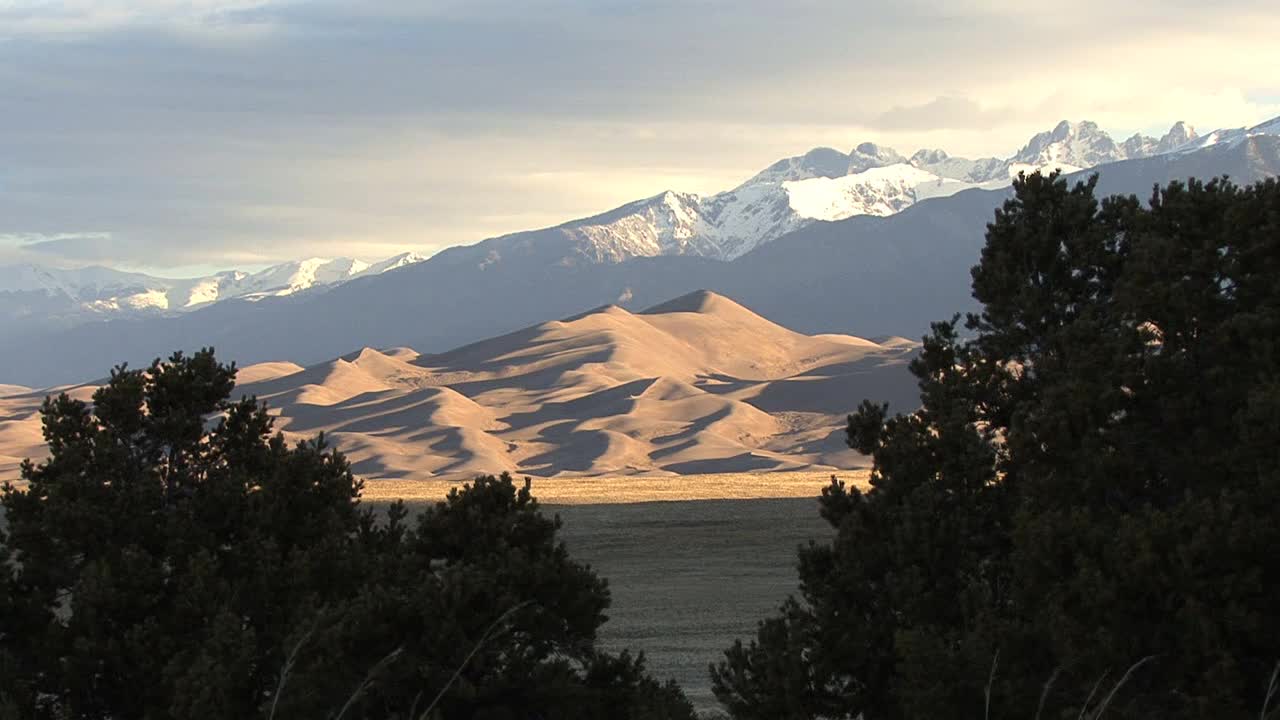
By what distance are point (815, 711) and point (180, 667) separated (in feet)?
23.9

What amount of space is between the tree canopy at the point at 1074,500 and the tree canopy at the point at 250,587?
9.28 feet

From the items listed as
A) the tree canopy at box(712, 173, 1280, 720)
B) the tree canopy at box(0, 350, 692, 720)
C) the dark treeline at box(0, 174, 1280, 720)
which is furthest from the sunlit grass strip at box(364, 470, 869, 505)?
the tree canopy at box(712, 173, 1280, 720)

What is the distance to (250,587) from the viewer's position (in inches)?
744

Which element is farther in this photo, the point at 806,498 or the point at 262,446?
the point at 806,498

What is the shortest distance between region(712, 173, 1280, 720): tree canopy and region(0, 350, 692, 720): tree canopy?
9.28 feet

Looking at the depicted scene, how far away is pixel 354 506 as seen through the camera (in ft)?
67.9

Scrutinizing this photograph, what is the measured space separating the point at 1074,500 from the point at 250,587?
9.63 m

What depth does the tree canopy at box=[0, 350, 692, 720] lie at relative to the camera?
17.2m

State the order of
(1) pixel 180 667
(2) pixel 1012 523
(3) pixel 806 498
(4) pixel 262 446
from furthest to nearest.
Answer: (3) pixel 806 498 < (4) pixel 262 446 < (2) pixel 1012 523 < (1) pixel 180 667

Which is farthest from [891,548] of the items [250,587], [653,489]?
[653,489]

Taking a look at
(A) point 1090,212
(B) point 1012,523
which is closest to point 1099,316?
(A) point 1090,212

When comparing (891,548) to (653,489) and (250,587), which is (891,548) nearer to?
(250,587)

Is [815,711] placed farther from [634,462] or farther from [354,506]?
[634,462]

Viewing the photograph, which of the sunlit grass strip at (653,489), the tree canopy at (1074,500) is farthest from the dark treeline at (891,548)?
the sunlit grass strip at (653,489)
